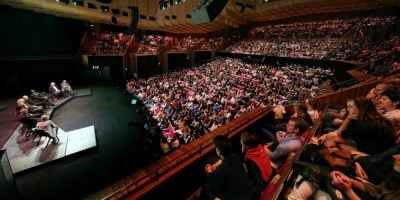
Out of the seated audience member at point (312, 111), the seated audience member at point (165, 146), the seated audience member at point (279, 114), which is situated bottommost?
the seated audience member at point (165, 146)

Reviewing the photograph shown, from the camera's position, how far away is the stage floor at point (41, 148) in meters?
4.91

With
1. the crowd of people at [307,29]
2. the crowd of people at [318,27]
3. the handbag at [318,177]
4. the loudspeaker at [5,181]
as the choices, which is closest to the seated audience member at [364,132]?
the handbag at [318,177]

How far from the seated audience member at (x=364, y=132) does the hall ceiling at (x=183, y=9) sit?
13486mm

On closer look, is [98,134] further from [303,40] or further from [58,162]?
[303,40]

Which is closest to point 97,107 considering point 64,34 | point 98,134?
point 98,134

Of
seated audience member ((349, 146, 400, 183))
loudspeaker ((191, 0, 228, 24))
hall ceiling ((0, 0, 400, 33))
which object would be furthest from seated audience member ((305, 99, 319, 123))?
hall ceiling ((0, 0, 400, 33))

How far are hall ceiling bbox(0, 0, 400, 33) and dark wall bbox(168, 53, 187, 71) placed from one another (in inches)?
141

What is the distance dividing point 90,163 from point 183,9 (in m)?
17.2

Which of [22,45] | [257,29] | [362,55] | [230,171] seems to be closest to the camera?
[230,171]

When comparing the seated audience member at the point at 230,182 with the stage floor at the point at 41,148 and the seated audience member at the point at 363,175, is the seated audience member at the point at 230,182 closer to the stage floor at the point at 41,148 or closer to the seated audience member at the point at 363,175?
the seated audience member at the point at 363,175

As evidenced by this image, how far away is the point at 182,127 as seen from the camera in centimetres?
662

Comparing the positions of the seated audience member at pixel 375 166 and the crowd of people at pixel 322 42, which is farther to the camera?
the crowd of people at pixel 322 42

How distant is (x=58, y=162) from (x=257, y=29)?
20.2 m

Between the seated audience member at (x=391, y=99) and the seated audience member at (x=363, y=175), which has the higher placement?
the seated audience member at (x=391, y=99)
